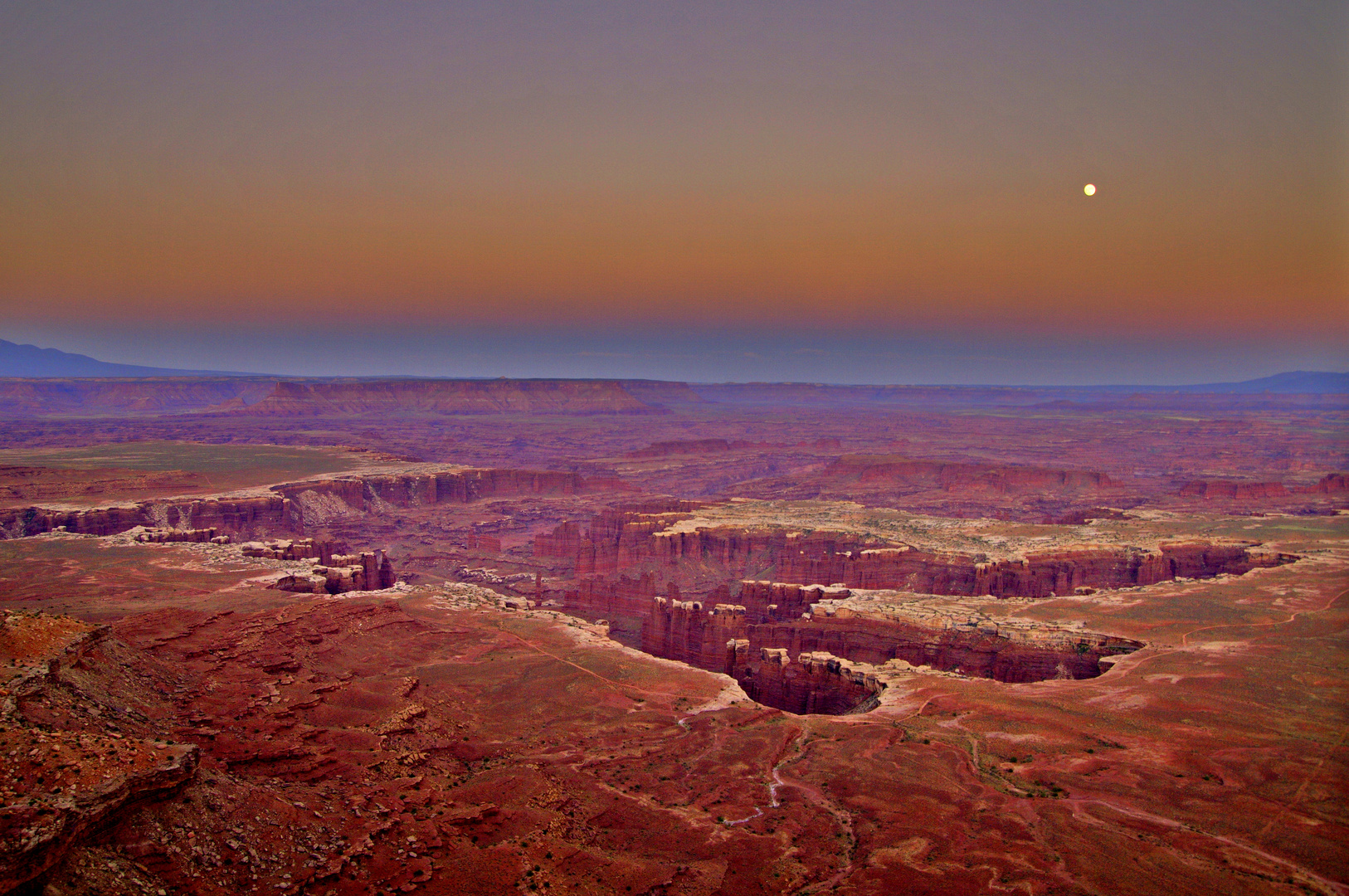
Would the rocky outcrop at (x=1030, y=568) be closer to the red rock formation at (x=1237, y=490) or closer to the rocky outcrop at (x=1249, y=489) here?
the red rock formation at (x=1237, y=490)

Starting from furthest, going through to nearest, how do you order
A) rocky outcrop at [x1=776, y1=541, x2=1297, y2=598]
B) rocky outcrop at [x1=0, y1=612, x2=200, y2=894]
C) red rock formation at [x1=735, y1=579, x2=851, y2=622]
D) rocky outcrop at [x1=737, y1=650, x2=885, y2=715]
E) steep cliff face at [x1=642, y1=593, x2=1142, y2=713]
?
rocky outcrop at [x1=776, y1=541, x2=1297, y2=598]
red rock formation at [x1=735, y1=579, x2=851, y2=622]
steep cliff face at [x1=642, y1=593, x2=1142, y2=713]
rocky outcrop at [x1=737, y1=650, x2=885, y2=715]
rocky outcrop at [x1=0, y1=612, x2=200, y2=894]

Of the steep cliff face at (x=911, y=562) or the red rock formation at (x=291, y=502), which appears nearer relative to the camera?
the steep cliff face at (x=911, y=562)

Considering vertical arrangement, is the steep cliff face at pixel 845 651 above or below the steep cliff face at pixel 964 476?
above

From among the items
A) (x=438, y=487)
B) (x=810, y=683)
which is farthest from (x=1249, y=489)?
(x=438, y=487)

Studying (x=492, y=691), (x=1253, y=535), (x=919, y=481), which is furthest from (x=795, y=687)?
(x=919, y=481)

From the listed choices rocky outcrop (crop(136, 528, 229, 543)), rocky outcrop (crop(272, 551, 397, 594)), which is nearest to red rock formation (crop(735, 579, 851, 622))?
rocky outcrop (crop(272, 551, 397, 594))

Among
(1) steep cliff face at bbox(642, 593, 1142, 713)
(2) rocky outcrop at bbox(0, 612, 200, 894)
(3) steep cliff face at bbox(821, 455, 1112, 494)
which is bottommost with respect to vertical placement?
(3) steep cliff face at bbox(821, 455, 1112, 494)

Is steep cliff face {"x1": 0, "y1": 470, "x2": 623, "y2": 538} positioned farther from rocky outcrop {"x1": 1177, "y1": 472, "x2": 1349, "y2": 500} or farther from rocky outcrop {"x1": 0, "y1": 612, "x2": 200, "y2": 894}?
rocky outcrop {"x1": 1177, "y1": 472, "x2": 1349, "y2": 500}

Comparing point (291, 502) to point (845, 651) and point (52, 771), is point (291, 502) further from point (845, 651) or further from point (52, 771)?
point (52, 771)

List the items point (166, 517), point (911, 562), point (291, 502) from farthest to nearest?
1. point (291, 502)
2. point (166, 517)
3. point (911, 562)

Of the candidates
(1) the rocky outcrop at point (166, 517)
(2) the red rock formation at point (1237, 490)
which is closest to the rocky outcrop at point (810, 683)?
(1) the rocky outcrop at point (166, 517)

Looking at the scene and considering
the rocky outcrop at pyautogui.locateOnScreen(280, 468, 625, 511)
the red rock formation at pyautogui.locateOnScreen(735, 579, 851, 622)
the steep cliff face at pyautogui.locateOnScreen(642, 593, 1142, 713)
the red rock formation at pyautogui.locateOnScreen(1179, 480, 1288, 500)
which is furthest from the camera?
the red rock formation at pyautogui.locateOnScreen(1179, 480, 1288, 500)
